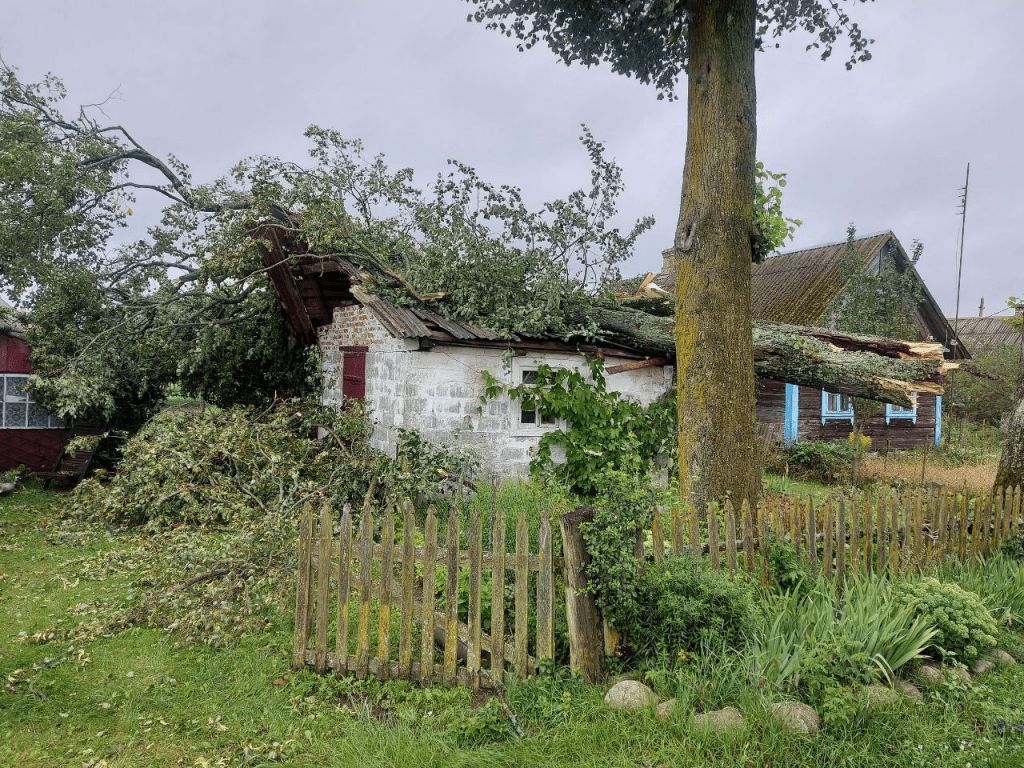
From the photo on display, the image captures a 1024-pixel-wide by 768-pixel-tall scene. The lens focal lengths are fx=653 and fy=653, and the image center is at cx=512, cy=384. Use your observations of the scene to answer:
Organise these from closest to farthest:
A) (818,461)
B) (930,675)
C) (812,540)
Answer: (930,675) → (812,540) → (818,461)

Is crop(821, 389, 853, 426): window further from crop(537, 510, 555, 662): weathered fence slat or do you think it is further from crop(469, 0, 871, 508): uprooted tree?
crop(537, 510, 555, 662): weathered fence slat

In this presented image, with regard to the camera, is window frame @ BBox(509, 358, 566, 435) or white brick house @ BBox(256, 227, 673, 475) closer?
white brick house @ BBox(256, 227, 673, 475)

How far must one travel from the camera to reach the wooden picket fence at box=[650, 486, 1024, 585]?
4473 millimetres

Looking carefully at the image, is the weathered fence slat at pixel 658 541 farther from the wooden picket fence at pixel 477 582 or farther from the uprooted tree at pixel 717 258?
the uprooted tree at pixel 717 258

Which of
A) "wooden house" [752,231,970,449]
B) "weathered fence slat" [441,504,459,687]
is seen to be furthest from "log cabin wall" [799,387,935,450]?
"weathered fence slat" [441,504,459,687]

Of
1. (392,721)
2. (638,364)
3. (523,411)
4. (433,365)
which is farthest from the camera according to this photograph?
(638,364)

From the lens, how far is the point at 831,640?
3.86m

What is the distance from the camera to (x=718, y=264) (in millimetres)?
6199

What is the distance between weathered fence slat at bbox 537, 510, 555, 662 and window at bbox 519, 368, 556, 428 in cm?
582

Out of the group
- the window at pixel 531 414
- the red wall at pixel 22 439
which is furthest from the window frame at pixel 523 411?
the red wall at pixel 22 439

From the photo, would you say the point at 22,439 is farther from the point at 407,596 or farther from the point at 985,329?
the point at 985,329

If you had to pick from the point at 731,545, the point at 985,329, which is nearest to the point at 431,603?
the point at 731,545

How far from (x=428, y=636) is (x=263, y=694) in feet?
3.70

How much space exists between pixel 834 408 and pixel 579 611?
15021mm
